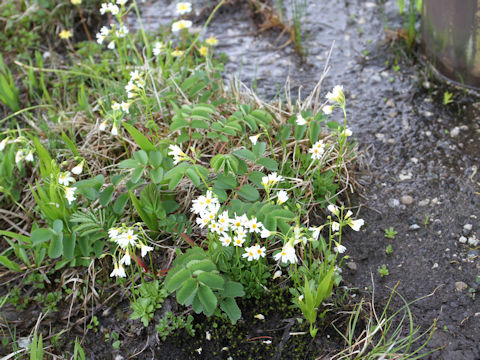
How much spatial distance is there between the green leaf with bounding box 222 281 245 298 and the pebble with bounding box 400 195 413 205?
1.01 meters

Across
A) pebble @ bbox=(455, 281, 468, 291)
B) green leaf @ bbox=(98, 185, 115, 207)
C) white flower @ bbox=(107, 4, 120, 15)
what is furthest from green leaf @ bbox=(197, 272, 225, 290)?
white flower @ bbox=(107, 4, 120, 15)

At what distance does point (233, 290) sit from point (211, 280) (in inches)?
6.2

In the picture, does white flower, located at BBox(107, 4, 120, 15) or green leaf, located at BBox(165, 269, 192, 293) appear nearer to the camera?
green leaf, located at BBox(165, 269, 192, 293)

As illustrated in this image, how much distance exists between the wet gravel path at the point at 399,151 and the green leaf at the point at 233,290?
1.77 ft

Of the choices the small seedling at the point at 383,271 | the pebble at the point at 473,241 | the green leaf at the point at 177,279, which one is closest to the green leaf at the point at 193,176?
the green leaf at the point at 177,279

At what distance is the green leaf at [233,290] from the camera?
188 centimetres

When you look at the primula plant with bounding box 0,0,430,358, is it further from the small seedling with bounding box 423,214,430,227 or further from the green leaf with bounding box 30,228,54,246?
the small seedling with bounding box 423,214,430,227

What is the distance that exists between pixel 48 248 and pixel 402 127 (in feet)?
6.44

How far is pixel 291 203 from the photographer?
2209mm

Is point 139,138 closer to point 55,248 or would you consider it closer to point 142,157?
point 142,157

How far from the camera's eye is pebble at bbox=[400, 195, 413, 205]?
241cm

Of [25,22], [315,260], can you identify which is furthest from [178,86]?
[25,22]

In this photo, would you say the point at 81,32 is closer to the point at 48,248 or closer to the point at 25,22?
the point at 25,22

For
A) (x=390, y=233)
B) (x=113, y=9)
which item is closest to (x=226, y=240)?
(x=390, y=233)
